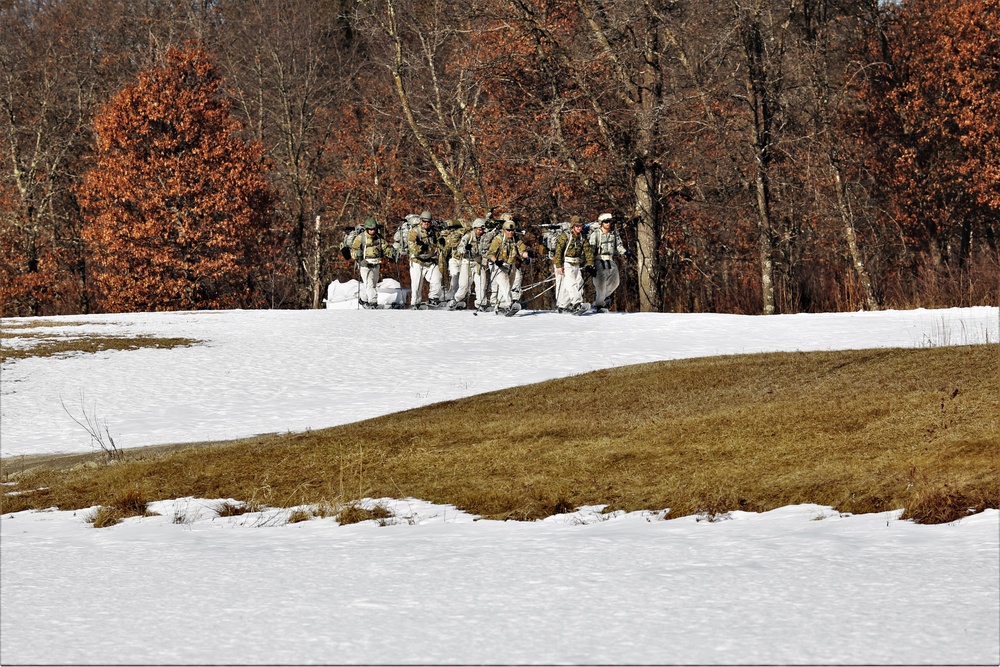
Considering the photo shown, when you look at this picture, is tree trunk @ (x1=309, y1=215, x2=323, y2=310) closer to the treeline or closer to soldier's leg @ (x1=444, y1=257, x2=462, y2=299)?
the treeline

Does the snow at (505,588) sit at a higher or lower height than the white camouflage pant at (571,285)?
lower

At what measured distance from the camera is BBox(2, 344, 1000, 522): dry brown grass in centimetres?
980

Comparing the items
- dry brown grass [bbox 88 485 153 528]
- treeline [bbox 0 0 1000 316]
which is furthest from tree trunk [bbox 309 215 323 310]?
dry brown grass [bbox 88 485 153 528]

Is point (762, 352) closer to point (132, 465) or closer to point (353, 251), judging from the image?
point (132, 465)

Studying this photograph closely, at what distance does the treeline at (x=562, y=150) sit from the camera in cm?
3328

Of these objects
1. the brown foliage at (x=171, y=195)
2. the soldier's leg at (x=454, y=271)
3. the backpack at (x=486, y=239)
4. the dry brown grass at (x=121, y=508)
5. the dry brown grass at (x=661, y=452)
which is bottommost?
the dry brown grass at (x=121, y=508)

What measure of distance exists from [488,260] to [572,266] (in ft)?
6.08

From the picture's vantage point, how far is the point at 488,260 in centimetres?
2792

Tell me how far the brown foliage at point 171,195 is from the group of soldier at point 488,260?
10.3 meters

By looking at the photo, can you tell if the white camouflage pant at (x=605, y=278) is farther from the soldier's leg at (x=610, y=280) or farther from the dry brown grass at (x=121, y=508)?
the dry brown grass at (x=121, y=508)

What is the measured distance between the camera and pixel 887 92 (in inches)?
1630

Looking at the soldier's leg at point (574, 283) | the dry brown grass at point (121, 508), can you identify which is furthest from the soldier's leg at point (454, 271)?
the dry brown grass at point (121, 508)

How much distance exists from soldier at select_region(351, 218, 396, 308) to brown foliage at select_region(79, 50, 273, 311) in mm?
9853

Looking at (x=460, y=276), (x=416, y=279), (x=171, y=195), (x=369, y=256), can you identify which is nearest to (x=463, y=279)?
(x=460, y=276)
